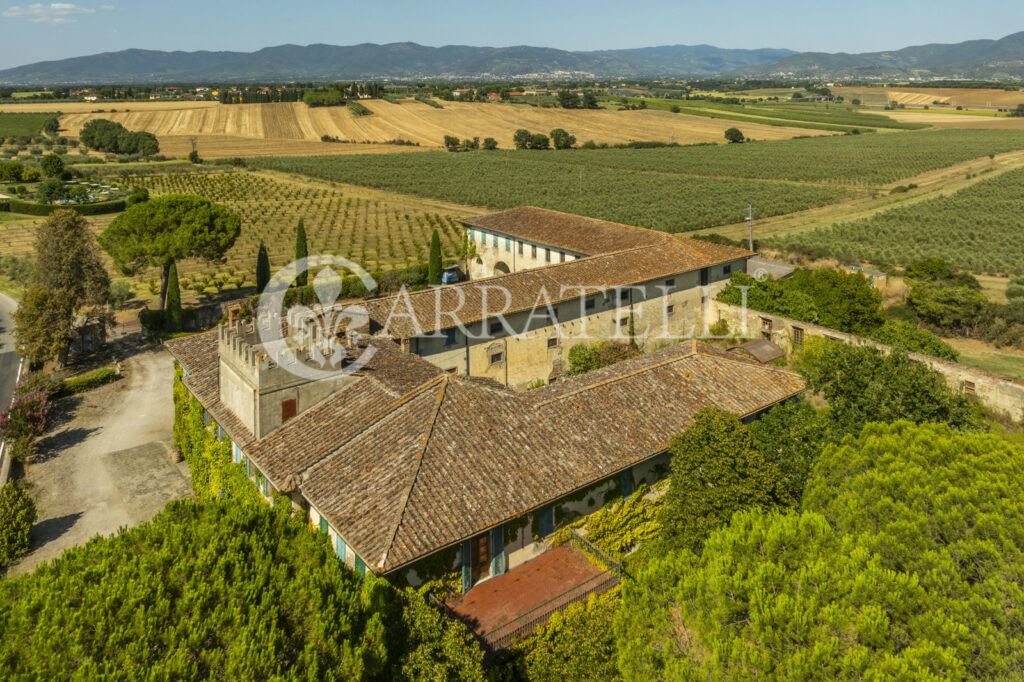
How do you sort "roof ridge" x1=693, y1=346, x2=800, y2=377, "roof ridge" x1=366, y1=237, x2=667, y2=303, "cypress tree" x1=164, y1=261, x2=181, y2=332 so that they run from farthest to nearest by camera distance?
"cypress tree" x1=164, y1=261, x2=181, y2=332
"roof ridge" x1=366, y1=237, x2=667, y2=303
"roof ridge" x1=693, y1=346, x2=800, y2=377

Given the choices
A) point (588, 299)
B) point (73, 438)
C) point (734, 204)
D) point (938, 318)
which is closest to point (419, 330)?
point (588, 299)

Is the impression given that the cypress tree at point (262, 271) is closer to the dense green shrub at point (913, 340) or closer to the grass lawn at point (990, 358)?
the dense green shrub at point (913, 340)

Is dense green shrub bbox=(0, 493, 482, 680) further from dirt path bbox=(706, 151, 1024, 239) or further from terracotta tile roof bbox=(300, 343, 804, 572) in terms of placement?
dirt path bbox=(706, 151, 1024, 239)

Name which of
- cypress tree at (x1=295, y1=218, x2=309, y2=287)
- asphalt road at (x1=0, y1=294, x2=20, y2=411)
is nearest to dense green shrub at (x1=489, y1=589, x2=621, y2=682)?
asphalt road at (x1=0, y1=294, x2=20, y2=411)

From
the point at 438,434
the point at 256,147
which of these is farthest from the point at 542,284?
the point at 256,147

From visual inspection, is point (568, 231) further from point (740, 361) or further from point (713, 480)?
point (713, 480)

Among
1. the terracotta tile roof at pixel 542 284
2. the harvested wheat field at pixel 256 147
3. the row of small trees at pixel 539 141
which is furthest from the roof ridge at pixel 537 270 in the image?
the harvested wheat field at pixel 256 147

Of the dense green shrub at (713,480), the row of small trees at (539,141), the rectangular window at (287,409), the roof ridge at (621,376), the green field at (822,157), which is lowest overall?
the dense green shrub at (713,480)
